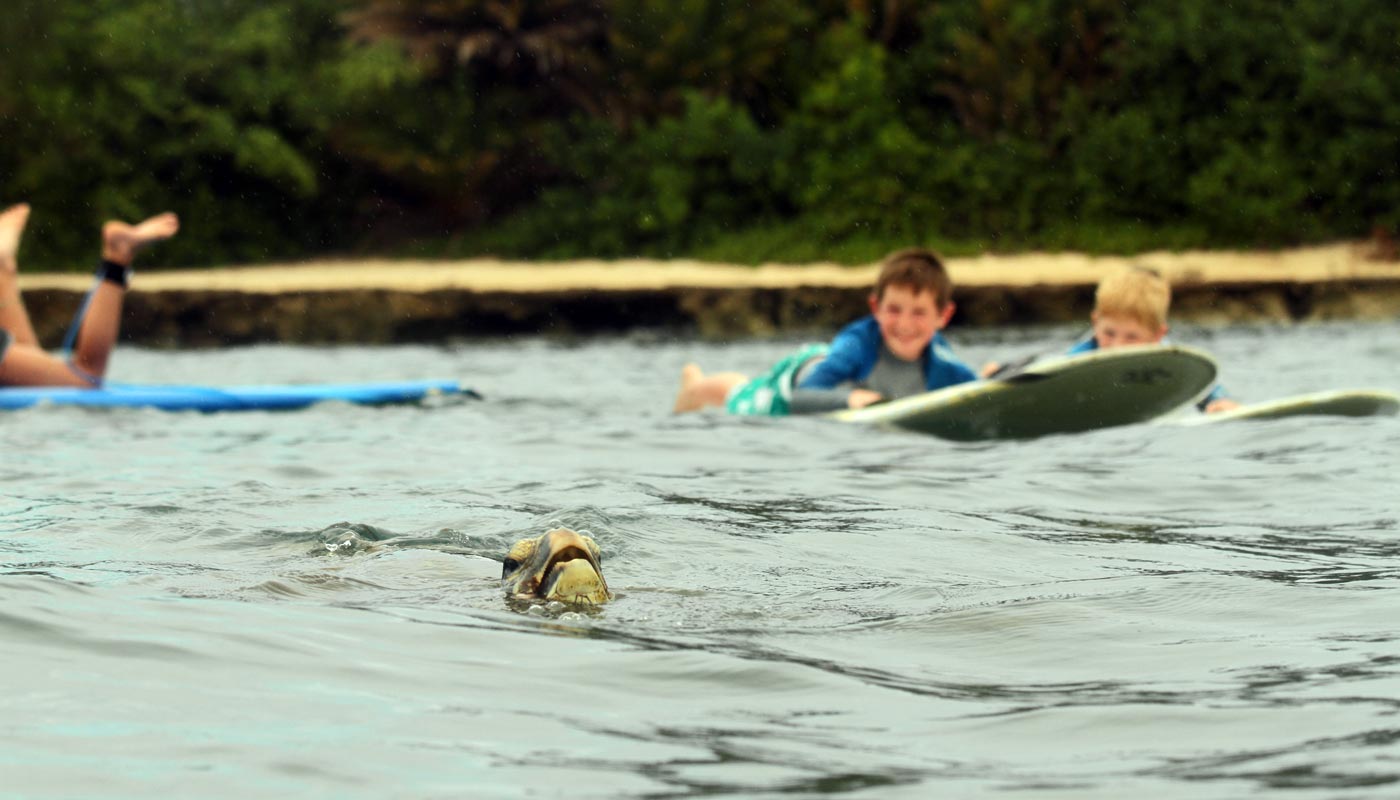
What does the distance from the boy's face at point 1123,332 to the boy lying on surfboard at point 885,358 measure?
1.94 feet

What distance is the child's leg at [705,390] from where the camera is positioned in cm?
897

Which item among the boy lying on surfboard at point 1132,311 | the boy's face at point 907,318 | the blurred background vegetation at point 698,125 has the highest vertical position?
the blurred background vegetation at point 698,125

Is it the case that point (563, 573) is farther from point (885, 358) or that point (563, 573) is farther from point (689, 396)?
point (689, 396)

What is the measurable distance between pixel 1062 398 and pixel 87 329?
4.75 metres

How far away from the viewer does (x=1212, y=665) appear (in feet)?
10.5

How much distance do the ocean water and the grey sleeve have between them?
0.93 meters

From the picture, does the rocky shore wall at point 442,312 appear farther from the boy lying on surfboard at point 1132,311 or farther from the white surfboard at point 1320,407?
the white surfboard at point 1320,407

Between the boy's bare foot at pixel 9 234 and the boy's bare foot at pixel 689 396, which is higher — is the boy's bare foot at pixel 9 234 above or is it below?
above

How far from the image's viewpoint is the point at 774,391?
8.43 metres

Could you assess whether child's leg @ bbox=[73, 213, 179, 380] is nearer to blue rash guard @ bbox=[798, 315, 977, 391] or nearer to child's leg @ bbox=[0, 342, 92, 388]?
child's leg @ bbox=[0, 342, 92, 388]

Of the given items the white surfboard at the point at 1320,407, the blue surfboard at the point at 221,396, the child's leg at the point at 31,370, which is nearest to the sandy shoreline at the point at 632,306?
the blue surfboard at the point at 221,396

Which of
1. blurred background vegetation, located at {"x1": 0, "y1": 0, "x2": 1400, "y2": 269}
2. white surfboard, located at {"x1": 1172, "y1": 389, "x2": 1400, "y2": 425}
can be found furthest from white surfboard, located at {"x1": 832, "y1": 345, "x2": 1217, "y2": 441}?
blurred background vegetation, located at {"x1": 0, "y1": 0, "x2": 1400, "y2": 269}

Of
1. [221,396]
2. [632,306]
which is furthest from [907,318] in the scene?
[632,306]

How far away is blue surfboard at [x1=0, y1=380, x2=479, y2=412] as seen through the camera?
8648mm
